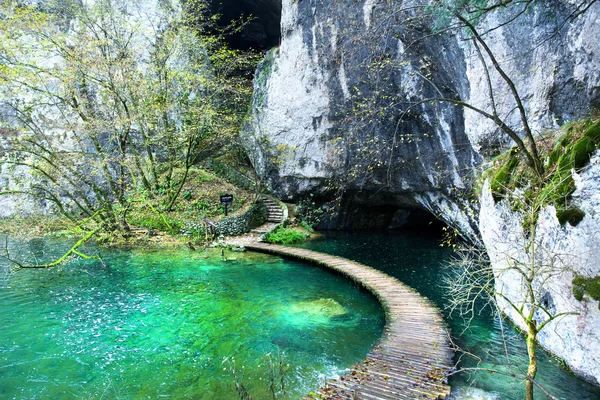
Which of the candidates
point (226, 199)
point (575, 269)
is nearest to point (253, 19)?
point (226, 199)

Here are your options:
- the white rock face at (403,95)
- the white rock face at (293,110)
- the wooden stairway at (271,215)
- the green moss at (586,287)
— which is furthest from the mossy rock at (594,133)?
the wooden stairway at (271,215)

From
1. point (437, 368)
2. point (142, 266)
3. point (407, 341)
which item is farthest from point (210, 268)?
point (437, 368)

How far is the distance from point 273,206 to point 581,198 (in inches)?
616

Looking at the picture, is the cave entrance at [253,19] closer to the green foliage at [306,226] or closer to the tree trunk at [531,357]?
the green foliage at [306,226]

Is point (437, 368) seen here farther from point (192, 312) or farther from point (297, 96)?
point (297, 96)

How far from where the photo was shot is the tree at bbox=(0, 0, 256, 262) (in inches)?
428

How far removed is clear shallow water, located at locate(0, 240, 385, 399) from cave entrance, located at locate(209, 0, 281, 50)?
17280 millimetres

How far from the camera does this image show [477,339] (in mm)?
6715

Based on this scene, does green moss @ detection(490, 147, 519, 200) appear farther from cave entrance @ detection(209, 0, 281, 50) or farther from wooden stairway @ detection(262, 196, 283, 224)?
cave entrance @ detection(209, 0, 281, 50)

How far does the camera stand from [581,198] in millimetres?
4750

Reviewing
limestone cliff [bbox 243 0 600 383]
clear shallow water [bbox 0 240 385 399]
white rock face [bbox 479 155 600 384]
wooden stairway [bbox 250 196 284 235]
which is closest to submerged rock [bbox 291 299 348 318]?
clear shallow water [bbox 0 240 385 399]

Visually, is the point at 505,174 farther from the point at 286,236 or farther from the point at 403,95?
the point at 286,236

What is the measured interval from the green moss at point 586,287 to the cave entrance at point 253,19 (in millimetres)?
21202

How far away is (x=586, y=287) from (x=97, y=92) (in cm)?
1575
